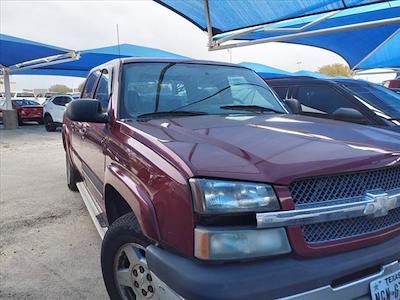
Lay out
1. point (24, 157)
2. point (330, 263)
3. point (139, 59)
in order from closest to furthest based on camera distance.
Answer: point (330, 263)
point (139, 59)
point (24, 157)

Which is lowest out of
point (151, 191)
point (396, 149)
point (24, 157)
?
point (24, 157)

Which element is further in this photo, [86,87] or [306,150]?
[86,87]

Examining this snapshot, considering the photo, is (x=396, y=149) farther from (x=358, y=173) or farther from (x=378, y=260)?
(x=378, y=260)

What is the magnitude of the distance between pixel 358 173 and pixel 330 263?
0.49 m

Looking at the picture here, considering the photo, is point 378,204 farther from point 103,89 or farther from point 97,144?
point 103,89

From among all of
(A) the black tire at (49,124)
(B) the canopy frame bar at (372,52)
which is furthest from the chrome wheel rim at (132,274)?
(A) the black tire at (49,124)

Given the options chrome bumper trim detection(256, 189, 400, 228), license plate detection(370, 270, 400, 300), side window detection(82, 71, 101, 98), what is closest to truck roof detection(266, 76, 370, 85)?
side window detection(82, 71, 101, 98)

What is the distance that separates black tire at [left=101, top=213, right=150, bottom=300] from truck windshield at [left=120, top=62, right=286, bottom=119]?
86 centimetres

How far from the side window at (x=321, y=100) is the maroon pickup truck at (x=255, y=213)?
131 inches

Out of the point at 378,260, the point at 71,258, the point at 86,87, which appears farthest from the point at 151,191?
the point at 86,87

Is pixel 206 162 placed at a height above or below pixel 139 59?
below

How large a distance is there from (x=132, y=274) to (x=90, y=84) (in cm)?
300

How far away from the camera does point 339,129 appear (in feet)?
8.50

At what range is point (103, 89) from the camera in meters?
3.83
